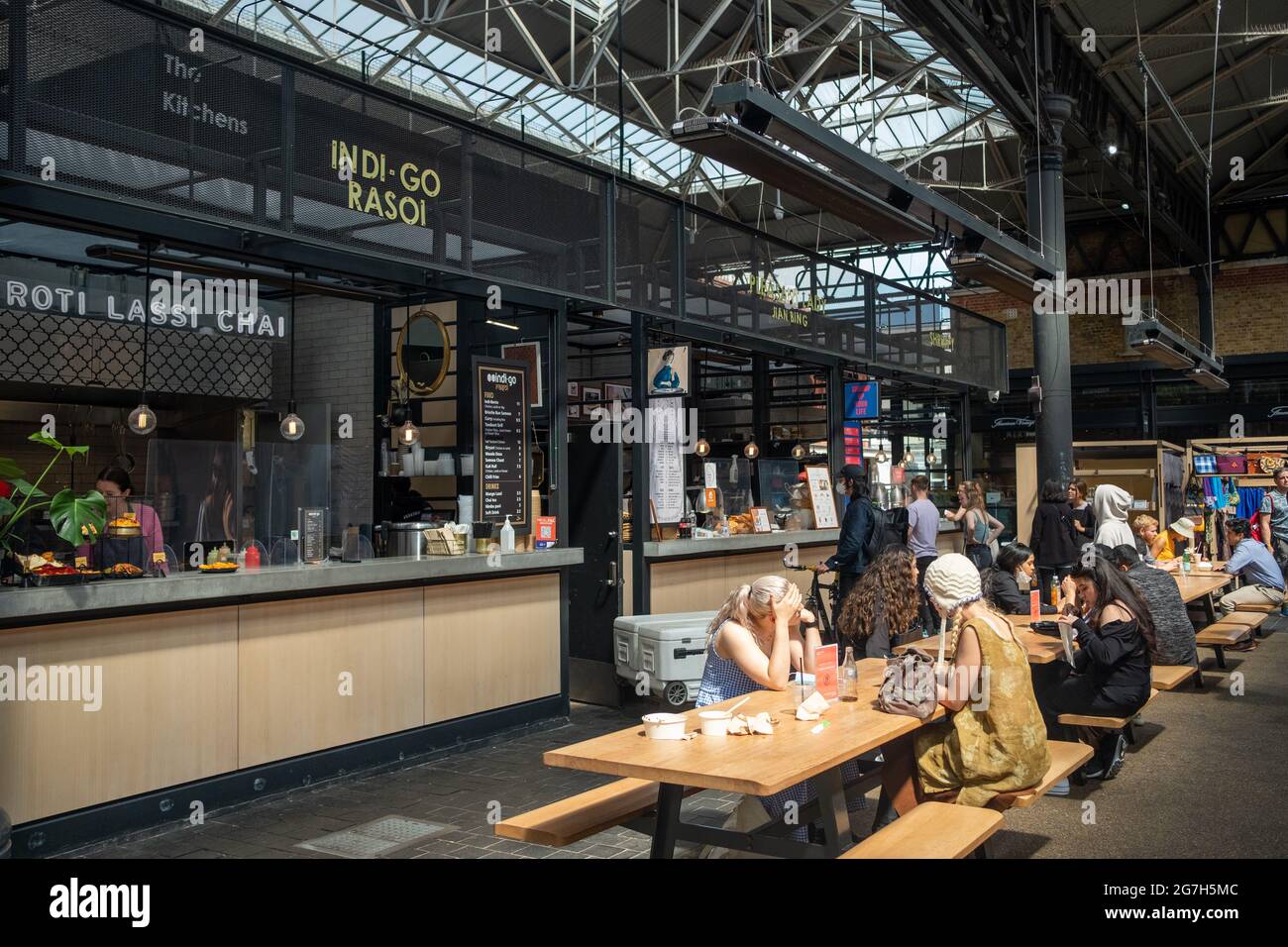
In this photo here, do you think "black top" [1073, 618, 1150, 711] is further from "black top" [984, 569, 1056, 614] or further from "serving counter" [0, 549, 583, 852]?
"serving counter" [0, 549, 583, 852]

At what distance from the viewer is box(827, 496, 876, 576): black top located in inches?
342

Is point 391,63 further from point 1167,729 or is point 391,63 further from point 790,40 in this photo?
point 1167,729

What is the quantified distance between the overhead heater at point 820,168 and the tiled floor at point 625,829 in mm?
3124

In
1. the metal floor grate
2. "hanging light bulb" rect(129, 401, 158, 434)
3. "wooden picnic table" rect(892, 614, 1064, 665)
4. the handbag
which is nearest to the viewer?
the handbag

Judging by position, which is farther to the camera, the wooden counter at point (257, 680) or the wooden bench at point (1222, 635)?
the wooden bench at point (1222, 635)

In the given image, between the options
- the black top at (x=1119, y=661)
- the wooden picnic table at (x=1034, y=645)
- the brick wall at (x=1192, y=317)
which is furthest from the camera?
the brick wall at (x=1192, y=317)

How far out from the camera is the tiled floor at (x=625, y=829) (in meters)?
4.84

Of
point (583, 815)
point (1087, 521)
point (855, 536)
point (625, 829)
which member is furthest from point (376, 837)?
point (1087, 521)

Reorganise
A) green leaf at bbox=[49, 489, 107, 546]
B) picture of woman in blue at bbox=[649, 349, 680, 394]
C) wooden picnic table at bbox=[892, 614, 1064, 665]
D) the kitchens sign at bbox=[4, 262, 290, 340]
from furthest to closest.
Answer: the kitchens sign at bbox=[4, 262, 290, 340] < picture of woman in blue at bbox=[649, 349, 680, 394] < wooden picnic table at bbox=[892, 614, 1064, 665] < green leaf at bbox=[49, 489, 107, 546]

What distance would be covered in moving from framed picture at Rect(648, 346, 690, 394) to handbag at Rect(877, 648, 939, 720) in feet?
15.3

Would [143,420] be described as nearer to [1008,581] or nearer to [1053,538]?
[1008,581]

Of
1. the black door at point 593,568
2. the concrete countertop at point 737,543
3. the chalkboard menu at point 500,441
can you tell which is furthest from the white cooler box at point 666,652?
the chalkboard menu at point 500,441

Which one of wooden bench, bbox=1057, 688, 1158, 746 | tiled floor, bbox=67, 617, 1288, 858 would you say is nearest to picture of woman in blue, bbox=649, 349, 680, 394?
tiled floor, bbox=67, 617, 1288, 858

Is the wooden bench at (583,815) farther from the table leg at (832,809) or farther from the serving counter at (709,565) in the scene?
the serving counter at (709,565)
